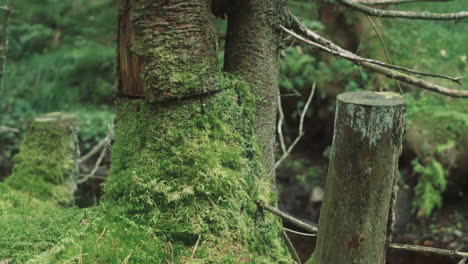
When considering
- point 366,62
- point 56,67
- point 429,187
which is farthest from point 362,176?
point 56,67

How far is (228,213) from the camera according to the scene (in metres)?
Result: 2.40

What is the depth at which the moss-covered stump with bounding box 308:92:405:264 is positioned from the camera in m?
1.88

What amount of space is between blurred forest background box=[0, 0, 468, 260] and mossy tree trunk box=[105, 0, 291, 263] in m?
3.87

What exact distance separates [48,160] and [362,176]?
3420mm

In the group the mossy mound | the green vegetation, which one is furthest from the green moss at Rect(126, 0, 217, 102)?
the green vegetation

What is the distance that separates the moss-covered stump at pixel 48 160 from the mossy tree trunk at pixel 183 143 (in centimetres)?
177

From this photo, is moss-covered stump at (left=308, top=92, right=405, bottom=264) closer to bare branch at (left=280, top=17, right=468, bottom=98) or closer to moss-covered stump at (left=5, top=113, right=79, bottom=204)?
bare branch at (left=280, top=17, right=468, bottom=98)

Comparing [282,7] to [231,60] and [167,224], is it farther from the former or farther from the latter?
[167,224]

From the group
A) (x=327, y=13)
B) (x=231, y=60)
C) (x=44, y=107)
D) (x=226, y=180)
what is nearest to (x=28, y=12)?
(x=44, y=107)

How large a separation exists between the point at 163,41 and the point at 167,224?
3.44ft

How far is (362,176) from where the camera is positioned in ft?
6.28

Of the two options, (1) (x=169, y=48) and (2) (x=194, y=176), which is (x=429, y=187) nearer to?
(2) (x=194, y=176)

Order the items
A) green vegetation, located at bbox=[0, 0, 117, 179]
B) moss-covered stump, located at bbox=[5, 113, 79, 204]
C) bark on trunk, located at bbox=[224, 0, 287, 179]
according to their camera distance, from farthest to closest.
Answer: green vegetation, located at bbox=[0, 0, 117, 179] < moss-covered stump, located at bbox=[5, 113, 79, 204] < bark on trunk, located at bbox=[224, 0, 287, 179]

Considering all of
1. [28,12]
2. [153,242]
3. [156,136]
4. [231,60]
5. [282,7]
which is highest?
[28,12]
